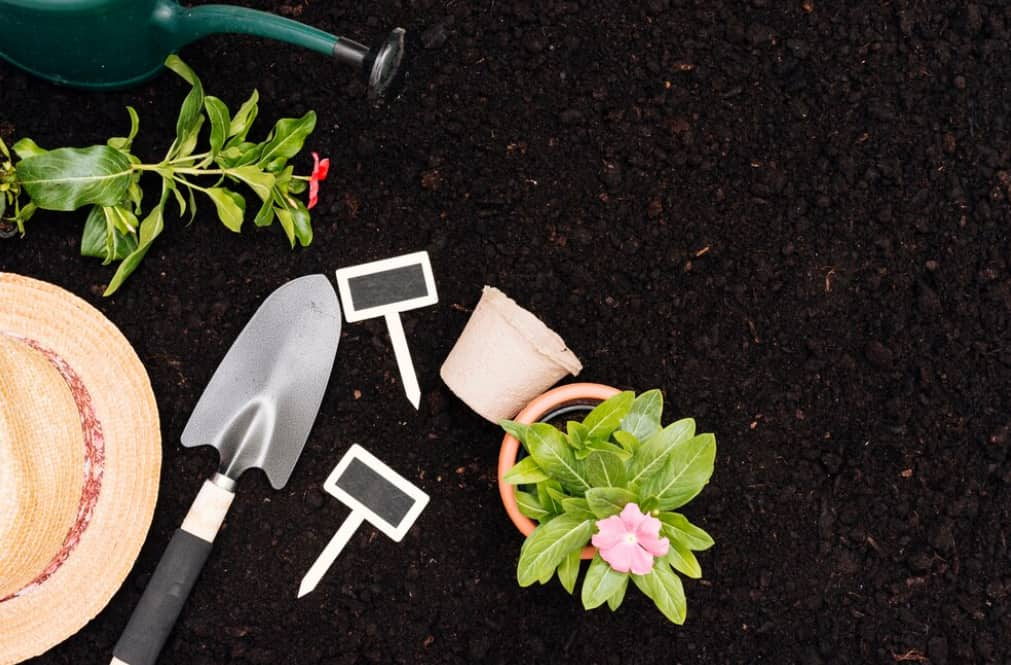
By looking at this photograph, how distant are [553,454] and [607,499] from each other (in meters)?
0.09

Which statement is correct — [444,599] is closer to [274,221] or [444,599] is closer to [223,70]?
[274,221]

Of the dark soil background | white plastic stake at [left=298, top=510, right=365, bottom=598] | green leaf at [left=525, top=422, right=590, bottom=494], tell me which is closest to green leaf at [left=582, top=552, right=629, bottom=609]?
green leaf at [left=525, top=422, right=590, bottom=494]

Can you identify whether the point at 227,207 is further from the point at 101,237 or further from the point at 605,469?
the point at 605,469

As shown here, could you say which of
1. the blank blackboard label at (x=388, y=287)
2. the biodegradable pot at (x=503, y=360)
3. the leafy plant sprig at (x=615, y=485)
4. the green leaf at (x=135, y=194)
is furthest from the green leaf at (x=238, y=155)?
the leafy plant sprig at (x=615, y=485)

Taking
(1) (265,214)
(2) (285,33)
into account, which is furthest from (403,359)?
(2) (285,33)

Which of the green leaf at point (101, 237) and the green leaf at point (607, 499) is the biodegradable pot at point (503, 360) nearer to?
the green leaf at point (607, 499)

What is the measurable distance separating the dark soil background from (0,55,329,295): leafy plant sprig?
0.25 ft

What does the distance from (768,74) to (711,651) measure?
927 millimetres

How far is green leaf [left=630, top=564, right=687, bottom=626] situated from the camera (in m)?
1.14

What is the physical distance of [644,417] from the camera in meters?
1.21

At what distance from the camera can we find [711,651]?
4.72 feet

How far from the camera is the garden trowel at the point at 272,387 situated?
1364 mm

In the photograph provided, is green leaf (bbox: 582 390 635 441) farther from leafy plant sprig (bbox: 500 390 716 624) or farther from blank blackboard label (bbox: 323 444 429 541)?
blank blackboard label (bbox: 323 444 429 541)

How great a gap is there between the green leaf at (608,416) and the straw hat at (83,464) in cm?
63
